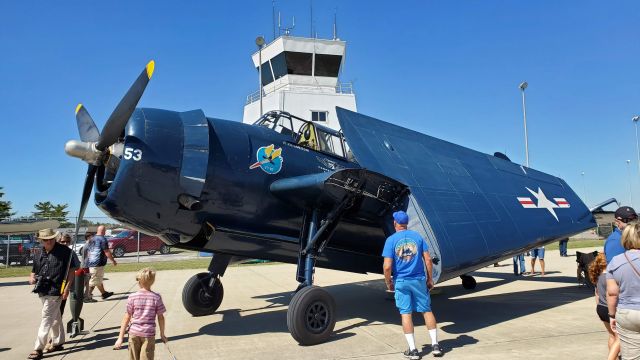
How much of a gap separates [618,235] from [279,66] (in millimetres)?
27772

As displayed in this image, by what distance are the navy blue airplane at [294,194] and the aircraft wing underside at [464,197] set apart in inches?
1.2

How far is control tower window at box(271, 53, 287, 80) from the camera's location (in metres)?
30.2

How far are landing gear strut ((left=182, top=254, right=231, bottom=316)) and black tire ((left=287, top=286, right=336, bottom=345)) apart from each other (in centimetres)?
288

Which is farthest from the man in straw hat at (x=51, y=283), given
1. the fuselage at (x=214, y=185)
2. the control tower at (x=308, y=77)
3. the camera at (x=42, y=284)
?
the control tower at (x=308, y=77)

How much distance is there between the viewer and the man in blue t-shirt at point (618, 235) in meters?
4.92

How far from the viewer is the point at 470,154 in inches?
436

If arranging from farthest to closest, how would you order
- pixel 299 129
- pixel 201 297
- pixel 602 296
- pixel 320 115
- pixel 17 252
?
pixel 320 115
pixel 17 252
pixel 201 297
pixel 299 129
pixel 602 296

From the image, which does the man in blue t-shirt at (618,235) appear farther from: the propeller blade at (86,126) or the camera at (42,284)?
the camera at (42,284)

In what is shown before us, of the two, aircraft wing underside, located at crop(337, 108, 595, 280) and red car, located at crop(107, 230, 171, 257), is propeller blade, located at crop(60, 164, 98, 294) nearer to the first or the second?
aircraft wing underside, located at crop(337, 108, 595, 280)

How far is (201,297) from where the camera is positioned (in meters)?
8.65

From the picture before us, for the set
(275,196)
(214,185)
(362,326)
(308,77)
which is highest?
(308,77)

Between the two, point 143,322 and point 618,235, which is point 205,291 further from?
point 618,235

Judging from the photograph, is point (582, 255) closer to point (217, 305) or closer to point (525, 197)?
point (525, 197)

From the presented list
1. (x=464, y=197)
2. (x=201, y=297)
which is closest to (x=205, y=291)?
(x=201, y=297)
